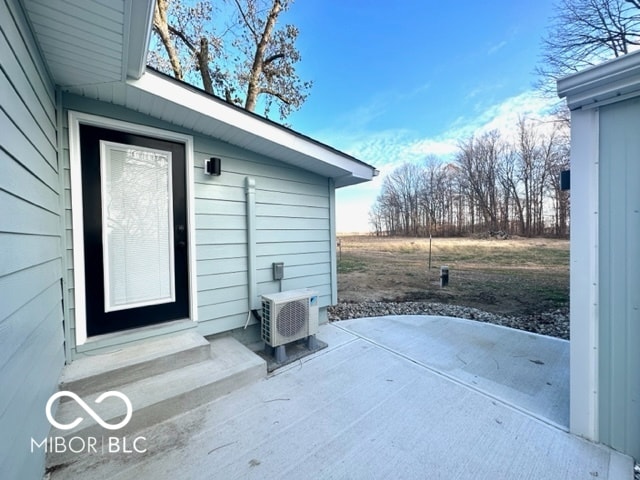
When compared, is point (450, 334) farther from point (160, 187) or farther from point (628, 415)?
point (160, 187)

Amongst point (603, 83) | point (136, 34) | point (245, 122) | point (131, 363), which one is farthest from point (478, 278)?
point (136, 34)

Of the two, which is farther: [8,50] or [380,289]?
[380,289]

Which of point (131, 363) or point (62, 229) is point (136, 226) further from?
point (131, 363)

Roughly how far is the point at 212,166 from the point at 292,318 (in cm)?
178

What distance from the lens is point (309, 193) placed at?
354 cm

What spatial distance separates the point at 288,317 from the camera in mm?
2648

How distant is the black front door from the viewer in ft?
7.09

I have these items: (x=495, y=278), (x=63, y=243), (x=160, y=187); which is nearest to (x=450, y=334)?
(x=160, y=187)

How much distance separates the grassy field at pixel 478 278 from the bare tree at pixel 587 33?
16.3ft

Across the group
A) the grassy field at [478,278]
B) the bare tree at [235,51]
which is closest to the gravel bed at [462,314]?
the grassy field at [478,278]

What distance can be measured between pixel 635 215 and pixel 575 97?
76 cm

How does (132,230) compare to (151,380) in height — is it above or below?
above

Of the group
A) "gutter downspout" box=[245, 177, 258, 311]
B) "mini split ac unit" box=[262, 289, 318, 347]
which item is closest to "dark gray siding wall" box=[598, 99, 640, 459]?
"mini split ac unit" box=[262, 289, 318, 347]

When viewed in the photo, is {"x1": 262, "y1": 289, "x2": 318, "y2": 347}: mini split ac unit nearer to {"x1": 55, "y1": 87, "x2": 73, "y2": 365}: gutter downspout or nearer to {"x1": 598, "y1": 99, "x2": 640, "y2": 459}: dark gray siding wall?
{"x1": 55, "y1": 87, "x2": 73, "y2": 365}: gutter downspout
